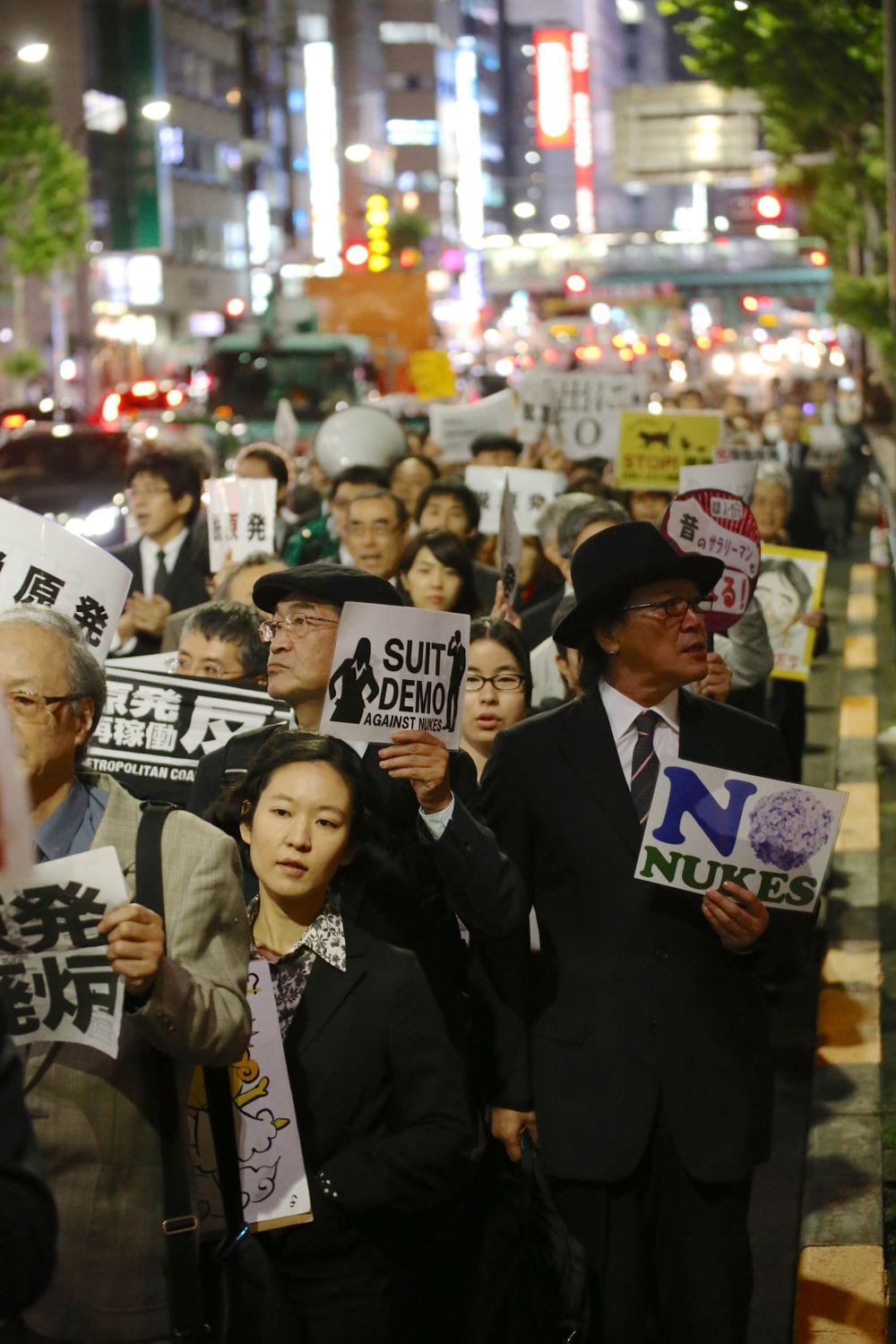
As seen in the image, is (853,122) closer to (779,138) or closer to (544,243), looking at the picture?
(779,138)

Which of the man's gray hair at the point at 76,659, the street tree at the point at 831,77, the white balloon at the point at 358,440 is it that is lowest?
the man's gray hair at the point at 76,659

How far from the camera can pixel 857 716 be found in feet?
52.4

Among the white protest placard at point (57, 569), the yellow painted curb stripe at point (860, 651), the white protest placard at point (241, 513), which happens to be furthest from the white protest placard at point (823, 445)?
the white protest placard at point (57, 569)

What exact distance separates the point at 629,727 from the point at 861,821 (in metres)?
7.75

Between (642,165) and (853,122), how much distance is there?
16.0 m

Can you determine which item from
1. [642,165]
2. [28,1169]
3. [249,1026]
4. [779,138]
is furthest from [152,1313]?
[642,165]

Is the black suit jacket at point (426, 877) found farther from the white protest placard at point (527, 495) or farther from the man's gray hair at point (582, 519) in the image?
the white protest placard at point (527, 495)

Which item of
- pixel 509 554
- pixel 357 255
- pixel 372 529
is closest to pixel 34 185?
pixel 357 255

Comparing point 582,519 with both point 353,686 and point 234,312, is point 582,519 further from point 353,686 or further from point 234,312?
point 234,312

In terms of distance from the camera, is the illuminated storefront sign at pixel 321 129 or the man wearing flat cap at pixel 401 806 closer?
the man wearing flat cap at pixel 401 806

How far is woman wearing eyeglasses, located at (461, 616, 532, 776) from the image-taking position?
6207 millimetres

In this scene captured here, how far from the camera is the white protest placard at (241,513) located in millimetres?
10047

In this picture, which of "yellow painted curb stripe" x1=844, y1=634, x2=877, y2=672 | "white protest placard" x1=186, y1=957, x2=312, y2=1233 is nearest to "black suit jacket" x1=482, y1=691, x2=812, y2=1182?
"white protest placard" x1=186, y1=957, x2=312, y2=1233

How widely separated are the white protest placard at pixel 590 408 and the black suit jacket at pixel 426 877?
977cm
